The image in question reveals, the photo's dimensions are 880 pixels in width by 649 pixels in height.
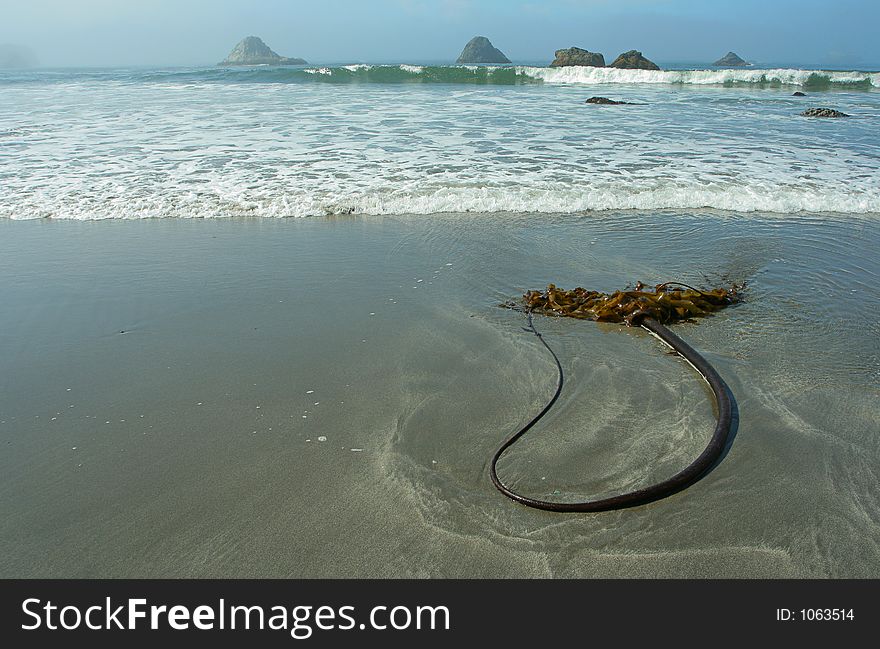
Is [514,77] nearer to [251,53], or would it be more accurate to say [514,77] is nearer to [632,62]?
[632,62]

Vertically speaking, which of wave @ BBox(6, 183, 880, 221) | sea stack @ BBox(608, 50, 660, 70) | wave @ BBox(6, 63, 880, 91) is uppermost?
sea stack @ BBox(608, 50, 660, 70)

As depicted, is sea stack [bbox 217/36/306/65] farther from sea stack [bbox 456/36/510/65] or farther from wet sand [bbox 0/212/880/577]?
wet sand [bbox 0/212/880/577]

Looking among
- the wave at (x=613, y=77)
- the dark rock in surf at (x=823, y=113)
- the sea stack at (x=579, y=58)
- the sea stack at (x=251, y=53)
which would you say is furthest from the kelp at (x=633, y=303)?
the sea stack at (x=251, y=53)

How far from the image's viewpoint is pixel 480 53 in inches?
3905

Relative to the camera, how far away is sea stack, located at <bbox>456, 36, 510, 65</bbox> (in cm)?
9888

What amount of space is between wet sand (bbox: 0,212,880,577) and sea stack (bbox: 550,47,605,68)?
134 ft

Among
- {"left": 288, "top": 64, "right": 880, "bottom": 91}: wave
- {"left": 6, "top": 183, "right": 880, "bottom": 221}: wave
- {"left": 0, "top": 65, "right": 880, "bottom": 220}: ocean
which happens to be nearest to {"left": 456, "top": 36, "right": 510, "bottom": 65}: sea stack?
{"left": 288, "top": 64, "right": 880, "bottom": 91}: wave

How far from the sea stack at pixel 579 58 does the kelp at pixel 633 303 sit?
41.8m

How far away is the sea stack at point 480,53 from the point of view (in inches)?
3893

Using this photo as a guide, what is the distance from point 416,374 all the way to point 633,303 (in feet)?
4.82

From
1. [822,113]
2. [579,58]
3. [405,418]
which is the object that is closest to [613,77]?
[579,58]
